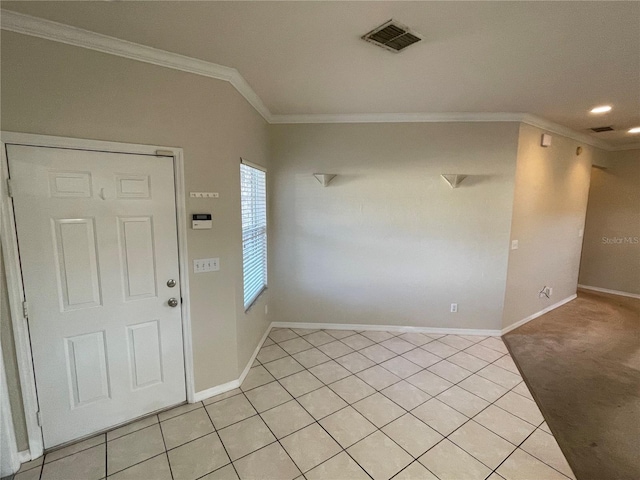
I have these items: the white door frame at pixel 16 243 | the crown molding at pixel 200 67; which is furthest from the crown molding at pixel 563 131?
the white door frame at pixel 16 243

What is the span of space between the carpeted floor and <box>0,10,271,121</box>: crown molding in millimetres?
3687

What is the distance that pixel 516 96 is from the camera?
9.17 feet

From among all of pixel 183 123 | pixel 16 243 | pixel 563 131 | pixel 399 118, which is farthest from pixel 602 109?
pixel 16 243

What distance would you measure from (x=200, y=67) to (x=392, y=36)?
1387mm

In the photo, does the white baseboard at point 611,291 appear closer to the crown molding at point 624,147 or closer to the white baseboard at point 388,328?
the crown molding at point 624,147

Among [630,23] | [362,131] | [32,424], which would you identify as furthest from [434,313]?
[32,424]

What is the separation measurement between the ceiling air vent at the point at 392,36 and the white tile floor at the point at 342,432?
2694 mm

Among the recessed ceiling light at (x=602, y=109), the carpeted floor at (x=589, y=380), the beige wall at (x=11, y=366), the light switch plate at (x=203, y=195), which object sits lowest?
the carpeted floor at (x=589, y=380)

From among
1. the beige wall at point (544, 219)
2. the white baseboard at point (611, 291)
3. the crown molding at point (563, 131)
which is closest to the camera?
the crown molding at point (563, 131)

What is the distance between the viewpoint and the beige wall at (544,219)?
365 cm

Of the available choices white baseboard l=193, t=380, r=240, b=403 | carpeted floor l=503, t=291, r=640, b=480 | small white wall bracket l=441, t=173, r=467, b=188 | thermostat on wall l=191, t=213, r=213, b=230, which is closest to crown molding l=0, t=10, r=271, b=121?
thermostat on wall l=191, t=213, r=213, b=230

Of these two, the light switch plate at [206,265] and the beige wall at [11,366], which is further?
the light switch plate at [206,265]

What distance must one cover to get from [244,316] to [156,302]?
856 millimetres

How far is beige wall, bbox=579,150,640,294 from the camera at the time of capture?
5.15 m
